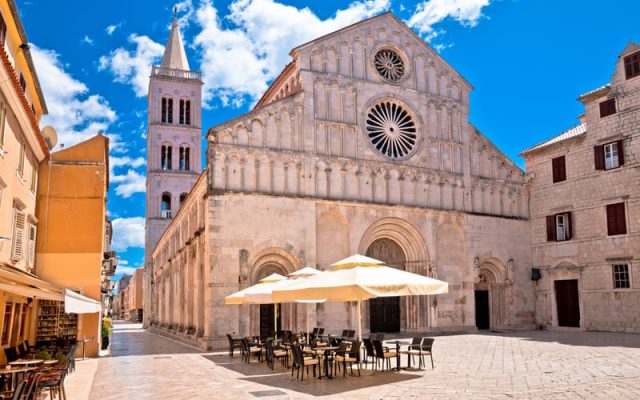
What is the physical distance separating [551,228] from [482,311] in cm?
622

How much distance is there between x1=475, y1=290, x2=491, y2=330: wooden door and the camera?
31.6m

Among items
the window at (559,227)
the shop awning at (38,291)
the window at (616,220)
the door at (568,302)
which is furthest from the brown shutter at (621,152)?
the shop awning at (38,291)

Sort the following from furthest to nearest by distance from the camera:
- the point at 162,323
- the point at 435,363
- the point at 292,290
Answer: the point at 162,323 → the point at 435,363 → the point at 292,290

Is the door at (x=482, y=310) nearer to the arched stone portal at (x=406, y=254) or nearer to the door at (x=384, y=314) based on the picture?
the arched stone portal at (x=406, y=254)

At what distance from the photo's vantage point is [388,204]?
28.8 metres

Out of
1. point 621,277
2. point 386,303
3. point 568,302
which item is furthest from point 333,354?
point 568,302

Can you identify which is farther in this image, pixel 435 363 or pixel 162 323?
pixel 162 323

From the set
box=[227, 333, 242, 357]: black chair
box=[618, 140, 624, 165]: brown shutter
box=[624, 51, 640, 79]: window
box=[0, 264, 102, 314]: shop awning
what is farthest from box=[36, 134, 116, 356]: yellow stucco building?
box=[624, 51, 640, 79]: window

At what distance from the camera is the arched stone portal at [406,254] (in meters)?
28.6

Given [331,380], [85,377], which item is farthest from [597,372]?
[85,377]

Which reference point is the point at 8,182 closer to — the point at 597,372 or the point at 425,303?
the point at 597,372

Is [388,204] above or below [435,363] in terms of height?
above

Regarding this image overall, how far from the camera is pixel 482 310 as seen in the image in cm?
3183

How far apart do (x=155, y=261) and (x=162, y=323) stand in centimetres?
1153
